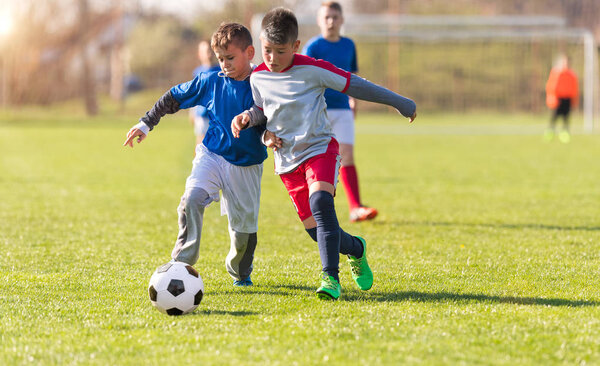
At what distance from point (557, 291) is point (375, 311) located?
1201 millimetres

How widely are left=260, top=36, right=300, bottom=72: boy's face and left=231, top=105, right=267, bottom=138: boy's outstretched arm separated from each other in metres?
0.25

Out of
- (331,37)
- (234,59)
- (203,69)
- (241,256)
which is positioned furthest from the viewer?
(203,69)

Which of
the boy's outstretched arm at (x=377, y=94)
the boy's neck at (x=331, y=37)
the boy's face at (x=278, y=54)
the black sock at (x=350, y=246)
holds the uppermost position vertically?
the boy's neck at (x=331, y=37)

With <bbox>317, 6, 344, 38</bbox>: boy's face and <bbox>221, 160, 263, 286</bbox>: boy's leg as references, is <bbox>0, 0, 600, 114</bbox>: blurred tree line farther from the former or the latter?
<bbox>221, 160, 263, 286</bbox>: boy's leg

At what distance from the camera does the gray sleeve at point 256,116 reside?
4280 mm

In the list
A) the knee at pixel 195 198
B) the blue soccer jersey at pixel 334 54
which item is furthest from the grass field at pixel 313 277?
the blue soccer jersey at pixel 334 54

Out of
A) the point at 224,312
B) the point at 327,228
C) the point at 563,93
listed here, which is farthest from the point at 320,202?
the point at 563,93

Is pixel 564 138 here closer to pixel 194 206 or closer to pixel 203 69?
pixel 203 69

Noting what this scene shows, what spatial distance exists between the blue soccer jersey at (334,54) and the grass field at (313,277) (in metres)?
1.18

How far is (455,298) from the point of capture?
14.1 ft

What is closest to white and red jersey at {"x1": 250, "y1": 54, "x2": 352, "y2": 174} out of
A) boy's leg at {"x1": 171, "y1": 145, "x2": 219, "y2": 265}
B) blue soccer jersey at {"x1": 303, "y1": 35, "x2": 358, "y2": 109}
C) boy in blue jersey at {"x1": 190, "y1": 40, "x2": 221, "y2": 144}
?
boy's leg at {"x1": 171, "y1": 145, "x2": 219, "y2": 265}

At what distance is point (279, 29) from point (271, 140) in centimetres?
61

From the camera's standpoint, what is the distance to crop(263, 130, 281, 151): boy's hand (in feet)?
14.1

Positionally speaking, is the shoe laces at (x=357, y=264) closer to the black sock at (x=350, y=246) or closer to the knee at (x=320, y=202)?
the black sock at (x=350, y=246)
